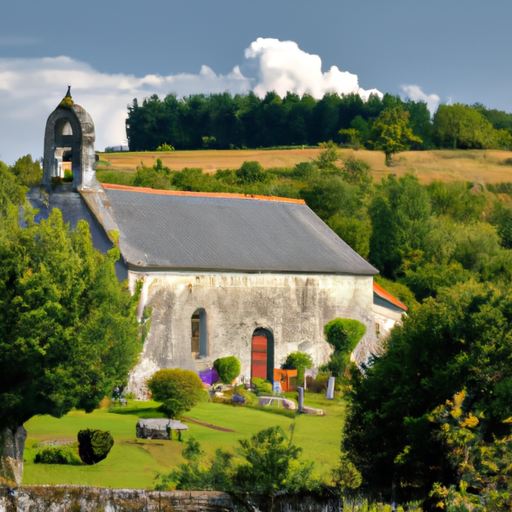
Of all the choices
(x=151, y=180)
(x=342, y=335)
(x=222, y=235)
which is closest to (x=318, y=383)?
(x=342, y=335)

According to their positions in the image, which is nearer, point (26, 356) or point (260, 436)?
point (260, 436)

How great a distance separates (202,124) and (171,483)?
103760 millimetres

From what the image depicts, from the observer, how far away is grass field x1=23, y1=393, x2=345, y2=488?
922 inches

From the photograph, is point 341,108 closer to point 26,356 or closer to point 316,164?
point 316,164

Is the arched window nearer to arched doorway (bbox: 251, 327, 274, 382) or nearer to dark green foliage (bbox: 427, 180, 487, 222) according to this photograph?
arched doorway (bbox: 251, 327, 274, 382)

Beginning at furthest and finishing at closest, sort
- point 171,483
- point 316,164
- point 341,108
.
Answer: point 341,108 < point 316,164 < point 171,483

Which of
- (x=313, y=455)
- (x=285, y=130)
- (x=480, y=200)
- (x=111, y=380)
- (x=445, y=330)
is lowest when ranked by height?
(x=313, y=455)

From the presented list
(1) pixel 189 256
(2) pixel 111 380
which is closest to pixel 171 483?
(2) pixel 111 380

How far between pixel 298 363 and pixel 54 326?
18.3 metres

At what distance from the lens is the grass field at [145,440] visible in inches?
922

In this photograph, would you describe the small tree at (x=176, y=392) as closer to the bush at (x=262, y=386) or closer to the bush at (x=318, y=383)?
the bush at (x=262, y=386)

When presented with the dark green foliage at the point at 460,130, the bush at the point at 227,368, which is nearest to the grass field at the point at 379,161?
the dark green foliage at the point at 460,130

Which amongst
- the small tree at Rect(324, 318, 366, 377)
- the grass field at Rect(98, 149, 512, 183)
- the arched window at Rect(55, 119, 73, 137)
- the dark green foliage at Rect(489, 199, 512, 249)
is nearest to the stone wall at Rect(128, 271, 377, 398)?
the small tree at Rect(324, 318, 366, 377)

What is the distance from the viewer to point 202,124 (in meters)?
121
